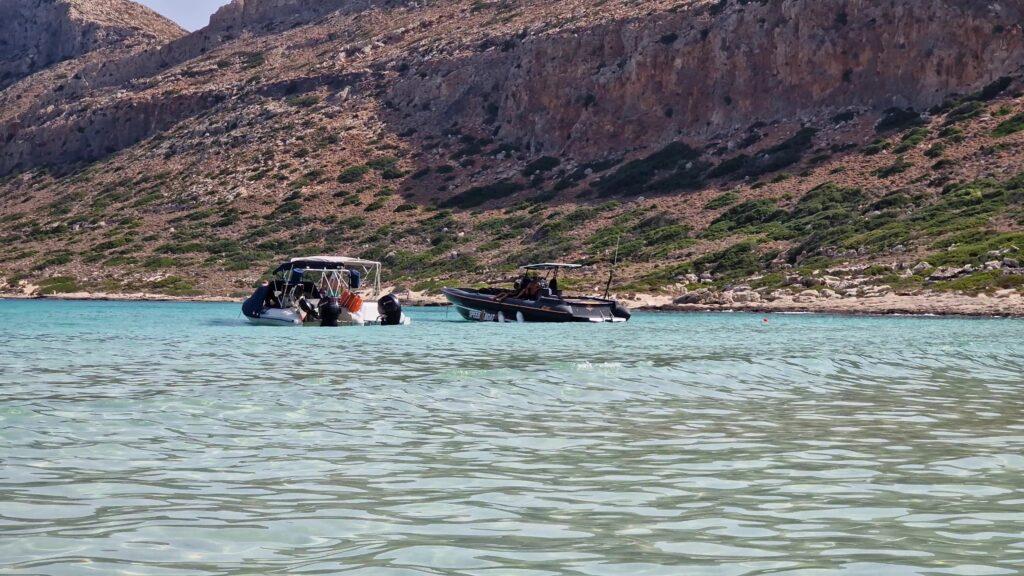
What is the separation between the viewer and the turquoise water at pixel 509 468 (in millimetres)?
6258

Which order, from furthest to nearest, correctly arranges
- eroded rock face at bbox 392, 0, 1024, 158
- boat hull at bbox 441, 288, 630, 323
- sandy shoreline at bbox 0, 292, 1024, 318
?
eroded rock face at bbox 392, 0, 1024, 158, sandy shoreline at bbox 0, 292, 1024, 318, boat hull at bbox 441, 288, 630, 323

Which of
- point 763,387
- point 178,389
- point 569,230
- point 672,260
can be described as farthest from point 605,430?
point 569,230

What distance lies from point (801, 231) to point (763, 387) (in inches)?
1909

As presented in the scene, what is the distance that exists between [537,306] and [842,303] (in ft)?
50.2

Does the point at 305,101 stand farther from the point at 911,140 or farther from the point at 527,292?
the point at 527,292

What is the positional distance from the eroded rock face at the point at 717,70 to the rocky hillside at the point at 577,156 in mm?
181

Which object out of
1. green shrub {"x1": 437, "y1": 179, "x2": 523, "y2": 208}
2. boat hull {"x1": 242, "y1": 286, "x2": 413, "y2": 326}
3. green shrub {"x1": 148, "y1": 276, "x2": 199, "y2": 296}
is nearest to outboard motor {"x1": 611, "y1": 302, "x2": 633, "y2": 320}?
boat hull {"x1": 242, "y1": 286, "x2": 413, "y2": 326}

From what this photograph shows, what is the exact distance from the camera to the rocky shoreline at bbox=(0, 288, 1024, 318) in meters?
44.1

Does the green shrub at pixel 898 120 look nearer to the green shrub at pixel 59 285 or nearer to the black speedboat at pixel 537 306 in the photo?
the black speedboat at pixel 537 306

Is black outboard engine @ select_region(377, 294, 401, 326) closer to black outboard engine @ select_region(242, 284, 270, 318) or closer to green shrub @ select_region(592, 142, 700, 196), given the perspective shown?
black outboard engine @ select_region(242, 284, 270, 318)

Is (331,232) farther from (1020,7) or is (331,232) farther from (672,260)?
(1020,7)

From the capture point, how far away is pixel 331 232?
266ft

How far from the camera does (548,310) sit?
140ft

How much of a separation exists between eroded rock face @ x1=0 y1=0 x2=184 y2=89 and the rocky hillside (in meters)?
38.5
